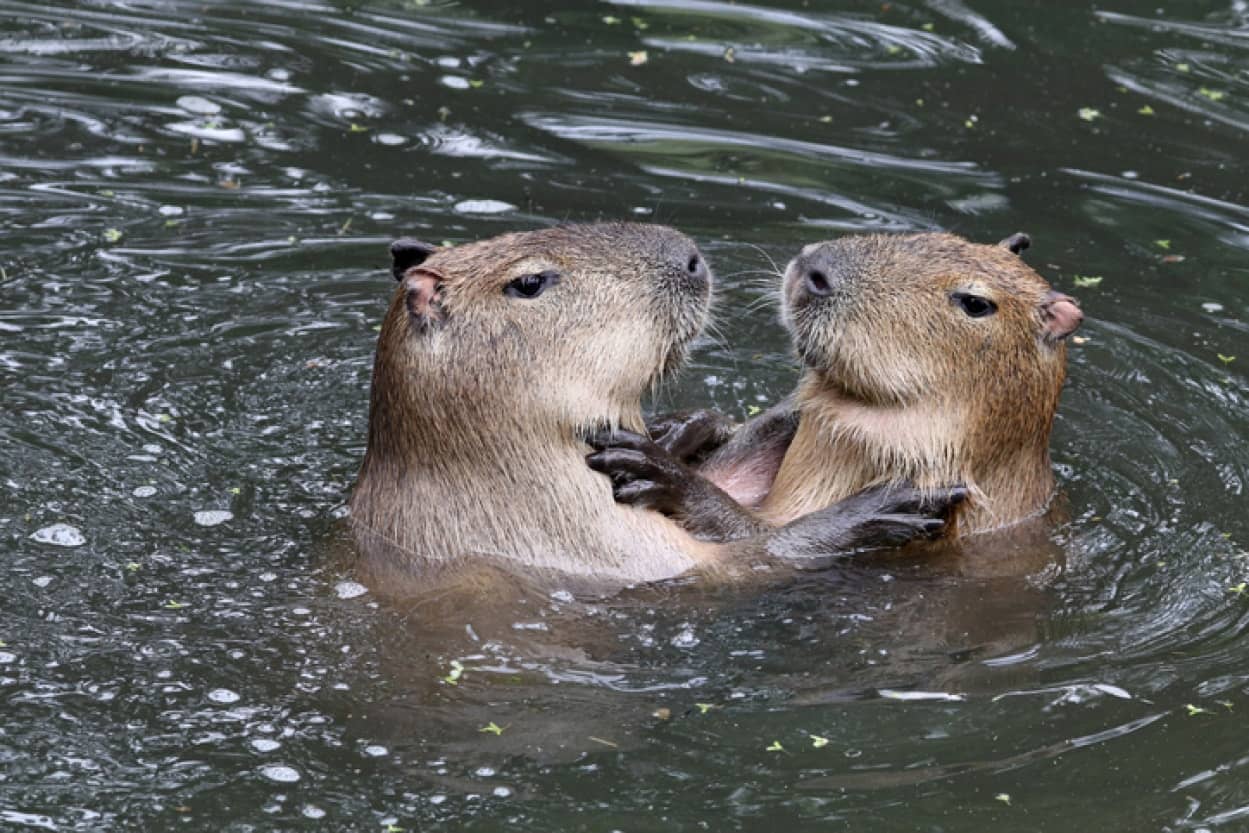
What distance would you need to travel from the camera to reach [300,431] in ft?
30.7

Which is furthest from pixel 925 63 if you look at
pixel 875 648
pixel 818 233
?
pixel 875 648

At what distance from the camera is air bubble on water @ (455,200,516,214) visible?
1160 cm

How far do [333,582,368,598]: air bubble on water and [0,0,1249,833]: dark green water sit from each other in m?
0.02

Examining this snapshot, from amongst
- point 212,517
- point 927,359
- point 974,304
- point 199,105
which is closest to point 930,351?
point 927,359

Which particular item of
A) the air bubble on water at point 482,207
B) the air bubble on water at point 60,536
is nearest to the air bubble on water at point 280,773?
the air bubble on water at point 60,536

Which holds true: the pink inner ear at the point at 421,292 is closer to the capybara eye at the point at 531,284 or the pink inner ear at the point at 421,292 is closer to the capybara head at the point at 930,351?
the capybara eye at the point at 531,284

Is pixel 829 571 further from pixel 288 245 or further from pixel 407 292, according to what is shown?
pixel 288 245

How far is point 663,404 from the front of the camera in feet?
33.2

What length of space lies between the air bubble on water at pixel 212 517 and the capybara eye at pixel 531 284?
1617mm

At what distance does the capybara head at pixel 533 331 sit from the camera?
7.72 m

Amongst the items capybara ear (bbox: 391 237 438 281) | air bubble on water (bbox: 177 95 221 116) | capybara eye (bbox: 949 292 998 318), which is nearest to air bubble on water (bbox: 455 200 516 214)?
air bubble on water (bbox: 177 95 221 116)

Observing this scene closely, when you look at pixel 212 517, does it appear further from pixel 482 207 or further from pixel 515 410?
pixel 482 207

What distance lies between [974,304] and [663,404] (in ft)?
7.57

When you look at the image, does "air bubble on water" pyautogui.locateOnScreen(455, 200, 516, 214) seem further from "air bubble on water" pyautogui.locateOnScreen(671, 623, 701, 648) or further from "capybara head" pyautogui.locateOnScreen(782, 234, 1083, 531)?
"air bubble on water" pyautogui.locateOnScreen(671, 623, 701, 648)
